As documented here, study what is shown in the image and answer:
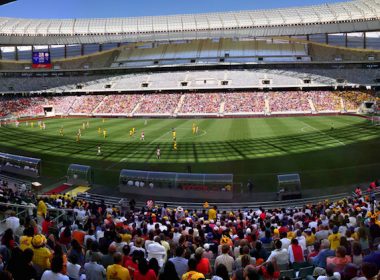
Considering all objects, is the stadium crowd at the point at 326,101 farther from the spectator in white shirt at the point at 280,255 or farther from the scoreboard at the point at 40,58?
the spectator in white shirt at the point at 280,255

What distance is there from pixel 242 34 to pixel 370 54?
24.9 meters

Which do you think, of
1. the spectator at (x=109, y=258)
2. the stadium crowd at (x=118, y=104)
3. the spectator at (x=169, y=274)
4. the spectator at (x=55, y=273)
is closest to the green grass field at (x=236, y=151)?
the spectator at (x=109, y=258)

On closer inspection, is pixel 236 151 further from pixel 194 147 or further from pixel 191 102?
pixel 191 102

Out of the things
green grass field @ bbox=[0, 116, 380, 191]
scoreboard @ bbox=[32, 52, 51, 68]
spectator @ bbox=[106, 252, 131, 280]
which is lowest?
green grass field @ bbox=[0, 116, 380, 191]

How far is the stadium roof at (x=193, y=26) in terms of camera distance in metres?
73.3

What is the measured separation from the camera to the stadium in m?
7.84

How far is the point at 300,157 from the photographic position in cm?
2936

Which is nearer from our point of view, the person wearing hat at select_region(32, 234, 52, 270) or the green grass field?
the person wearing hat at select_region(32, 234, 52, 270)

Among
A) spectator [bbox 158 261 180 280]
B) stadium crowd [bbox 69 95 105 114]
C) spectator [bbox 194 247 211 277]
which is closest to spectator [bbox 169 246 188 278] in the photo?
spectator [bbox 194 247 211 277]

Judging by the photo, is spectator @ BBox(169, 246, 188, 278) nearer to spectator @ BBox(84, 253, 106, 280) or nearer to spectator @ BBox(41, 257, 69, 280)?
spectator @ BBox(84, 253, 106, 280)

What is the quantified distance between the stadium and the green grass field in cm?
21

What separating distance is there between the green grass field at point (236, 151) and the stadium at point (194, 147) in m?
0.21

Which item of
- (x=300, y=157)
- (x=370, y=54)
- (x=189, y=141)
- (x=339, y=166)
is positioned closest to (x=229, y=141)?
(x=189, y=141)

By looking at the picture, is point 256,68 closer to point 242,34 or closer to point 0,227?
point 242,34
